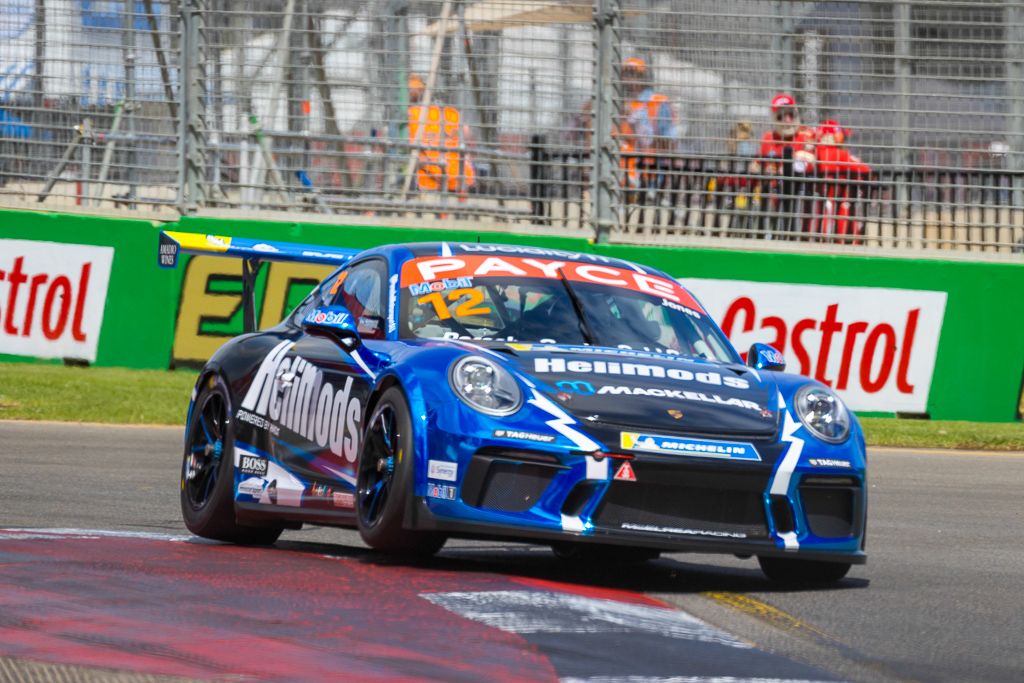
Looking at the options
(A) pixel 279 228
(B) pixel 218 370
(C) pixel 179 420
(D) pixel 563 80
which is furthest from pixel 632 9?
(B) pixel 218 370

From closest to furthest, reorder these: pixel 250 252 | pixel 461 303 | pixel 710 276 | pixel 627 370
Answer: pixel 627 370 → pixel 461 303 → pixel 250 252 → pixel 710 276

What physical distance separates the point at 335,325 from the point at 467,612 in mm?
1858

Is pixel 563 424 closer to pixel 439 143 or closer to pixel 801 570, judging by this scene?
pixel 801 570

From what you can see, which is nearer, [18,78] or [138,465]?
[138,465]

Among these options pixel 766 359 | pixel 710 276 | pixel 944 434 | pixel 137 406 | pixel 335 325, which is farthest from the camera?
pixel 710 276

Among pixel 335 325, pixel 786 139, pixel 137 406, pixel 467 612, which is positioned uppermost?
pixel 786 139

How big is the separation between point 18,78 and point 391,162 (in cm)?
324

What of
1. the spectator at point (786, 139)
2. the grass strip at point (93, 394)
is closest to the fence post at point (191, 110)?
the grass strip at point (93, 394)

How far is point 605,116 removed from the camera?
15.5 m

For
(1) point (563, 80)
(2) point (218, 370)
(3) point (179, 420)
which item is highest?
(1) point (563, 80)

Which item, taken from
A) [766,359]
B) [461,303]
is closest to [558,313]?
[461,303]

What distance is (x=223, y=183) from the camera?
15984 millimetres

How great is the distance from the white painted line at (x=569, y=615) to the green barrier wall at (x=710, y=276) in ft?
29.9

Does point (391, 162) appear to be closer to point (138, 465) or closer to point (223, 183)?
point (223, 183)
